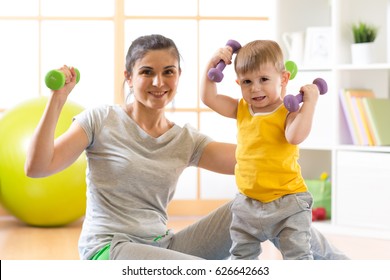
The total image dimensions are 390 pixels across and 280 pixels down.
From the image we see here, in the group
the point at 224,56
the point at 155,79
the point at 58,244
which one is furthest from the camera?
the point at 58,244

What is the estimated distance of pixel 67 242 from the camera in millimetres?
3564

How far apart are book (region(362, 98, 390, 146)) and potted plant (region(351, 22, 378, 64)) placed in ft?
0.67

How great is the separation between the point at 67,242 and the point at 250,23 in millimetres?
1778

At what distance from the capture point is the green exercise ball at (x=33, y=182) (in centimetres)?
378

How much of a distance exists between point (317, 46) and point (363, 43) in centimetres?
27

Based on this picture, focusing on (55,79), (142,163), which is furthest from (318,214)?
(55,79)

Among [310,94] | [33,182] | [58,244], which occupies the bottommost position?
[58,244]

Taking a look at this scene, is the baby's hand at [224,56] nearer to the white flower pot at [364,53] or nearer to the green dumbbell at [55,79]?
the green dumbbell at [55,79]

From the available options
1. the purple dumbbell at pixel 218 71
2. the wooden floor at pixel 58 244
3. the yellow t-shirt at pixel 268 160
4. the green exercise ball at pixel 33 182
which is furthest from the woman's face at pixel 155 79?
the green exercise ball at pixel 33 182

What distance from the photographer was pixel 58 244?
3.51 m

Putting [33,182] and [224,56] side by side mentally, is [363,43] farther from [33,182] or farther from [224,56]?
[224,56]

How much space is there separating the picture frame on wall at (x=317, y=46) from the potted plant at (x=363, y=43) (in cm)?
14

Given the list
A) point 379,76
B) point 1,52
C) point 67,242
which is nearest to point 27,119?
point 67,242
